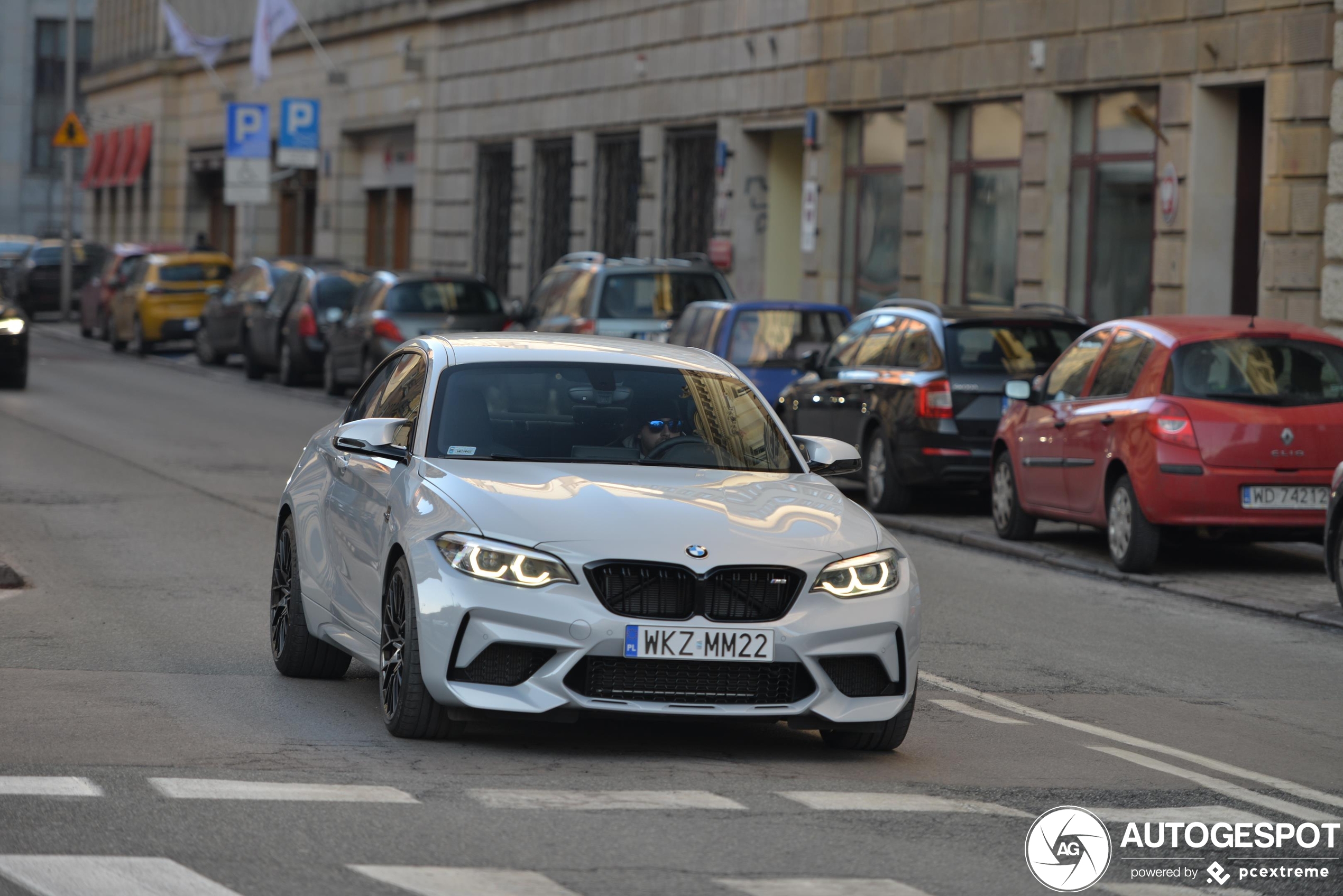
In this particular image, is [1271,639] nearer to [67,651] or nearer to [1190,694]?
[1190,694]

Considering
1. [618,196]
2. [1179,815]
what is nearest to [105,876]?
[1179,815]

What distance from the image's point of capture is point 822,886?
18.8 ft

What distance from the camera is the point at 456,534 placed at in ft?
24.0

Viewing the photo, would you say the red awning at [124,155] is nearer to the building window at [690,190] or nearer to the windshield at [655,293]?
the building window at [690,190]

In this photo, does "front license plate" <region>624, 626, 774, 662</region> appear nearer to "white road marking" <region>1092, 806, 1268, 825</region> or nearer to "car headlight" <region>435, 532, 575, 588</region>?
"car headlight" <region>435, 532, 575, 588</region>

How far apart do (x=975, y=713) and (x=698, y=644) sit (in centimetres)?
202

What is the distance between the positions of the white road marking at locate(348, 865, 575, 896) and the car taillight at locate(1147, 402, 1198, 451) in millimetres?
8567

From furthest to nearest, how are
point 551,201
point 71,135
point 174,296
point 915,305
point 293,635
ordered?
point 71,135
point 551,201
point 174,296
point 915,305
point 293,635

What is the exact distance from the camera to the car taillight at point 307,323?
1271 inches

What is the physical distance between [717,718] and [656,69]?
29.3m

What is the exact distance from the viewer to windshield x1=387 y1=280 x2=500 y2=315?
2856 centimetres

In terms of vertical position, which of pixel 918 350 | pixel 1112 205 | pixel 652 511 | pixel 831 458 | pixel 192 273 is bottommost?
pixel 652 511

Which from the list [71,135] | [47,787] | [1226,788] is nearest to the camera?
[47,787]

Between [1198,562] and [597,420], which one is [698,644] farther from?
[1198,562]
